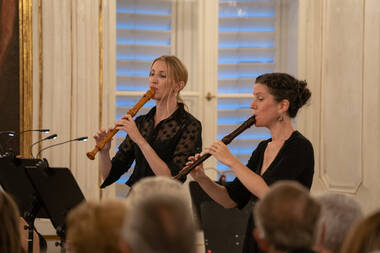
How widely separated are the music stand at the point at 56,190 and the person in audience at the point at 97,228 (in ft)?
5.24

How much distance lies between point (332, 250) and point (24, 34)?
13.4 feet

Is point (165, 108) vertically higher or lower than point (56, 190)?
higher

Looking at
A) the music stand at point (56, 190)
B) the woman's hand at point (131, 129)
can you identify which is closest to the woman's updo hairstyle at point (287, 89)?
the woman's hand at point (131, 129)

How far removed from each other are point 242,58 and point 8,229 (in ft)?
14.2

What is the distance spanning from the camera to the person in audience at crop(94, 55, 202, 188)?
10.5 ft

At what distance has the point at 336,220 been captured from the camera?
5.49 ft

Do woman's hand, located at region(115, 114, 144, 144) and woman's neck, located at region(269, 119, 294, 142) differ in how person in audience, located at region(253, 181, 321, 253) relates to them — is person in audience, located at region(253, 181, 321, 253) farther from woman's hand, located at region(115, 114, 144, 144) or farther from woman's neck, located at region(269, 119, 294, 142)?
woman's hand, located at region(115, 114, 144, 144)

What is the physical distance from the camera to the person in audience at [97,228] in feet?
4.67

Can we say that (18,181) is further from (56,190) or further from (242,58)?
(242,58)

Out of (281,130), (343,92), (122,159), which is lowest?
(122,159)

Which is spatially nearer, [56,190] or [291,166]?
[291,166]

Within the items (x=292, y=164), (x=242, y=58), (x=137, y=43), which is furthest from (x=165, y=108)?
(x=242, y=58)

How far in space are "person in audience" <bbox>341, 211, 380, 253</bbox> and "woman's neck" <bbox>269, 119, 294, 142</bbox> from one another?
1.30 meters

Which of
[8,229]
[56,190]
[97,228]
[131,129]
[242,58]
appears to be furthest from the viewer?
[242,58]
